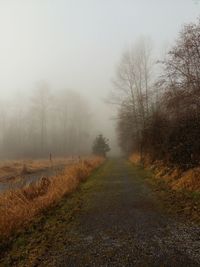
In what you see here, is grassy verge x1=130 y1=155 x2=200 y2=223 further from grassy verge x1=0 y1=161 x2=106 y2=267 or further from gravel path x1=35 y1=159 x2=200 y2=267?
grassy verge x1=0 y1=161 x2=106 y2=267

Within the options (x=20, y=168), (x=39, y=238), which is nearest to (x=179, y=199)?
(x=39, y=238)

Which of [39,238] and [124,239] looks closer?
[124,239]

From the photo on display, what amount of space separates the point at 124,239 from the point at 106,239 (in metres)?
0.36

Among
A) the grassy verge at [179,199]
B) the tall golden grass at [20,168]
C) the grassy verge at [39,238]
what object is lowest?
the grassy verge at [39,238]

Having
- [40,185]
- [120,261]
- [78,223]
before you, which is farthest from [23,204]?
[120,261]

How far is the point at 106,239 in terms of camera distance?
20.5 ft

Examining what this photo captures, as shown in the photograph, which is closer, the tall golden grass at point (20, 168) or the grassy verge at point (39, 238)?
the grassy verge at point (39, 238)

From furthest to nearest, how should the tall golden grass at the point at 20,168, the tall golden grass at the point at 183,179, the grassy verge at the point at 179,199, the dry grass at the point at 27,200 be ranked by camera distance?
the tall golden grass at the point at 20,168 < the tall golden grass at the point at 183,179 < the grassy verge at the point at 179,199 < the dry grass at the point at 27,200

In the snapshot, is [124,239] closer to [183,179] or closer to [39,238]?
[39,238]

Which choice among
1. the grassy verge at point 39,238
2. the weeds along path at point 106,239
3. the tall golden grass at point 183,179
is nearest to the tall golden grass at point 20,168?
the tall golden grass at point 183,179

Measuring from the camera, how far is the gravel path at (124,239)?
510cm

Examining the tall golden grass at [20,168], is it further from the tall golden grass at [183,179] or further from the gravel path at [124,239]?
the gravel path at [124,239]

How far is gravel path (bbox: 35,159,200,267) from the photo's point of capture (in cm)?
510

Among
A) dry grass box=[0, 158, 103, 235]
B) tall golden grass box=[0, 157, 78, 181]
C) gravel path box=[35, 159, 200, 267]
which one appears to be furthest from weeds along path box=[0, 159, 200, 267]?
tall golden grass box=[0, 157, 78, 181]
